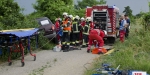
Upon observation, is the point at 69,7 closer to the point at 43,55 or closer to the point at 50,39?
the point at 50,39

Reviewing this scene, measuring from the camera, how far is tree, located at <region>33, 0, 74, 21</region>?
18953mm

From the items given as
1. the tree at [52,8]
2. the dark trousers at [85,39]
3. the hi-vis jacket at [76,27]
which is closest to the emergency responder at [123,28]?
the dark trousers at [85,39]

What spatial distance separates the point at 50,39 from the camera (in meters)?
15.6

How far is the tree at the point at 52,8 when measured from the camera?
1895 centimetres

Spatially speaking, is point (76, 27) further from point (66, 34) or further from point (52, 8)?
point (52, 8)

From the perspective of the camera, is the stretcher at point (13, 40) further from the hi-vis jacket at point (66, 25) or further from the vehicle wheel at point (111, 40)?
the vehicle wheel at point (111, 40)

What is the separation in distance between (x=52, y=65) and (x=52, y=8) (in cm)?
937

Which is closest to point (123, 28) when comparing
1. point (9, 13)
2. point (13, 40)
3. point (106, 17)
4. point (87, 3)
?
point (106, 17)

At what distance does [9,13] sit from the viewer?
1378 centimetres

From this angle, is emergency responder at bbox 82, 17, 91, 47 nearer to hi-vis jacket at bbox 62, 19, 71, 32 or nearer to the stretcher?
hi-vis jacket at bbox 62, 19, 71, 32

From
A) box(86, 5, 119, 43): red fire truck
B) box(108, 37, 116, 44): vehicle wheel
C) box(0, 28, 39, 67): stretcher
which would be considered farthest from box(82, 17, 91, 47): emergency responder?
box(0, 28, 39, 67): stretcher

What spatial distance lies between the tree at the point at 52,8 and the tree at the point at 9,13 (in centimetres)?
487

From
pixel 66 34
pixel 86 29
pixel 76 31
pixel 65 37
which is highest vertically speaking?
pixel 86 29

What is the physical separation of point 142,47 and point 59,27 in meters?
4.41
